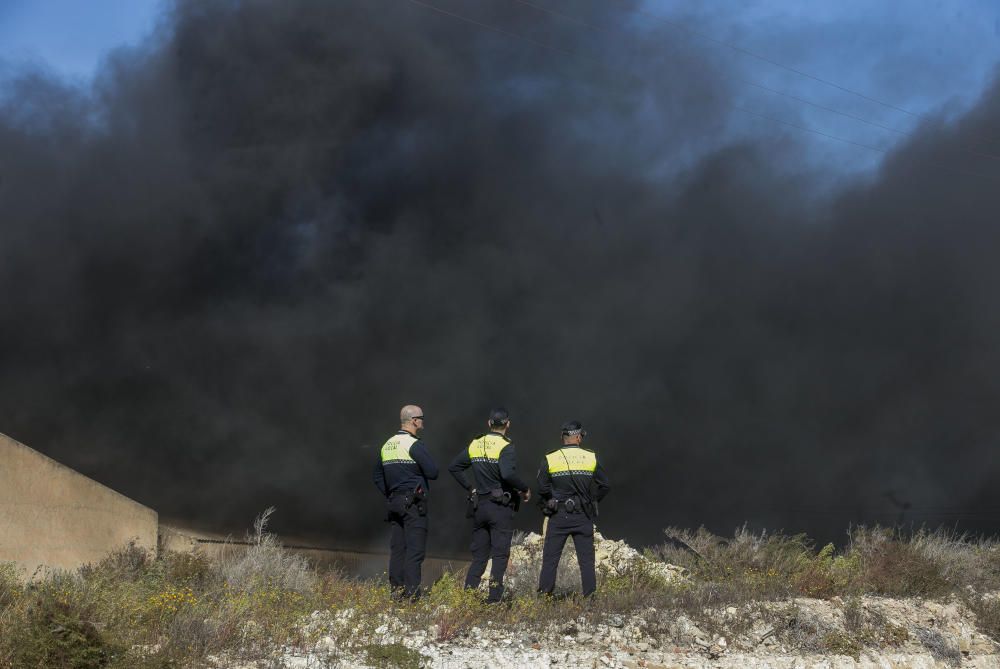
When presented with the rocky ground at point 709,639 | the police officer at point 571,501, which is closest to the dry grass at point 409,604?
the rocky ground at point 709,639

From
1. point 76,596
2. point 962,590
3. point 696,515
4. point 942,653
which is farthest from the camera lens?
point 696,515

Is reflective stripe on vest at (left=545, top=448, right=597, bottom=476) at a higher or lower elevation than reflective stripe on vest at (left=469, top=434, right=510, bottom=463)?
lower

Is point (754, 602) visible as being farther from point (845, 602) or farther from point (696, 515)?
point (696, 515)

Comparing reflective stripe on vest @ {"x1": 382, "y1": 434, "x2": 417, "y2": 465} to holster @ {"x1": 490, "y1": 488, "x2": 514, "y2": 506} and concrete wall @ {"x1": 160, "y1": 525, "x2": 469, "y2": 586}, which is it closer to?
holster @ {"x1": 490, "y1": 488, "x2": 514, "y2": 506}

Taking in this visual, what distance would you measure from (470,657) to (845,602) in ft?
14.4

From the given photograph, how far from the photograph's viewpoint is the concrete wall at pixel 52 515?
30.5 ft

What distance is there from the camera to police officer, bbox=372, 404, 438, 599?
8367 mm

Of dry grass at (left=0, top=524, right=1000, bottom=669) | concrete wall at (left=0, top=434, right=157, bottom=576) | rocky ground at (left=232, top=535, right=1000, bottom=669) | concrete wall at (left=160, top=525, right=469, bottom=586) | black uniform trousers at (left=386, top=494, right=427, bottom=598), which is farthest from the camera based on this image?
concrete wall at (left=160, top=525, right=469, bottom=586)

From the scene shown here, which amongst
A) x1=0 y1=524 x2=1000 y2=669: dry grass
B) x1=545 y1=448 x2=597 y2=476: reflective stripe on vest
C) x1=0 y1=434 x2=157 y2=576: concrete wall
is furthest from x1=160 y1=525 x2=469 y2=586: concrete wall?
x1=545 y1=448 x2=597 y2=476: reflective stripe on vest

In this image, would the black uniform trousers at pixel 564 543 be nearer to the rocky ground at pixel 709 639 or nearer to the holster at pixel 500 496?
the holster at pixel 500 496

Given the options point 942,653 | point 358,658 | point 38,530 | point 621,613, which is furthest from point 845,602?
point 38,530

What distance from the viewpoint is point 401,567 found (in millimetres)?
8578

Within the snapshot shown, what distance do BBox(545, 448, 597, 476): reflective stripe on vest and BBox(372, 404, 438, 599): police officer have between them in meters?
1.06

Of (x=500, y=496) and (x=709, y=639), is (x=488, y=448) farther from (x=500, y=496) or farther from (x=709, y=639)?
(x=709, y=639)
